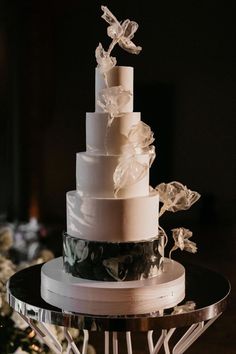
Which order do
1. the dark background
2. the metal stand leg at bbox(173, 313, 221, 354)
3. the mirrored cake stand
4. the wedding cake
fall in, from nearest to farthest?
1. the mirrored cake stand
2. the wedding cake
3. the metal stand leg at bbox(173, 313, 221, 354)
4. the dark background

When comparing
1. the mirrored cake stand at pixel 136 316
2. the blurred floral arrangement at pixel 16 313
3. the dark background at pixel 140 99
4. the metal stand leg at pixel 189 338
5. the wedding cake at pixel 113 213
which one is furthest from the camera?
the dark background at pixel 140 99

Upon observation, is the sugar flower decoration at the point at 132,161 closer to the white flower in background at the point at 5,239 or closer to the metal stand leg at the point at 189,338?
the metal stand leg at the point at 189,338

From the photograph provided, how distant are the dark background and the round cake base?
92 cm

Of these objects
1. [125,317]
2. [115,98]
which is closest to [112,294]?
[125,317]

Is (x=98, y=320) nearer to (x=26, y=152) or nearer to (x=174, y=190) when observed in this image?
(x=174, y=190)

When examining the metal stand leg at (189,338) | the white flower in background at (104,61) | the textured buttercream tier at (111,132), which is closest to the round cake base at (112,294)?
the metal stand leg at (189,338)

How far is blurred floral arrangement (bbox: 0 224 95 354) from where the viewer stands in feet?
6.30

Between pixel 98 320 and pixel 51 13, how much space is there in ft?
4.66

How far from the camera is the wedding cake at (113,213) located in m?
1.35

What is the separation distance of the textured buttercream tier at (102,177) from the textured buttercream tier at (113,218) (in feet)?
0.07

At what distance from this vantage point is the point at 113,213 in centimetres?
135

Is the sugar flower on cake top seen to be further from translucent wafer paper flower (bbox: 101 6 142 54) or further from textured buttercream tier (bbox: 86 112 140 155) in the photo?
textured buttercream tier (bbox: 86 112 140 155)

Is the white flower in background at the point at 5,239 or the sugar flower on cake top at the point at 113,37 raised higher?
the sugar flower on cake top at the point at 113,37

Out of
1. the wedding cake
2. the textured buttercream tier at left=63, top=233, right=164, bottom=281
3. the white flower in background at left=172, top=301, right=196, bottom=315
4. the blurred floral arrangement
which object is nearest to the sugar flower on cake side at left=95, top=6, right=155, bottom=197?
the wedding cake
